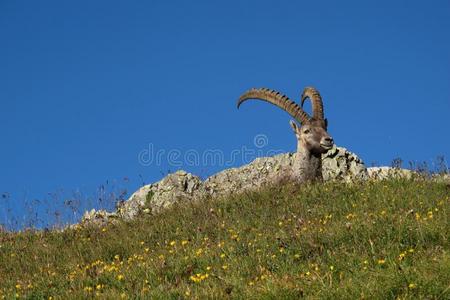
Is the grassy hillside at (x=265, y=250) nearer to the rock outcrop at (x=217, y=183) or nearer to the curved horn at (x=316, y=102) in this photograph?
the rock outcrop at (x=217, y=183)

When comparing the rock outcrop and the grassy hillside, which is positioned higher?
the rock outcrop

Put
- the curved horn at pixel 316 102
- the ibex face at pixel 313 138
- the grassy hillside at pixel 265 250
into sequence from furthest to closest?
the curved horn at pixel 316 102
the ibex face at pixel 313 138
the grassy hillside at pixel 265 250

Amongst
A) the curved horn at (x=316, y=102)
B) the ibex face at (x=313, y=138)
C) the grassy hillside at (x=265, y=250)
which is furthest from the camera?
the curved horn at (x=316, y=102)

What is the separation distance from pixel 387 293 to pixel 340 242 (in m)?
2.74

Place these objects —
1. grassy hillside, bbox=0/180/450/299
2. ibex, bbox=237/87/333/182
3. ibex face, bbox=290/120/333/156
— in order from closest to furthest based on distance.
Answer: grassy hillside, bbox=0/180/450/299
ibex face, bbox=290/120/333/156
ibex, bbox=237/87/333/182

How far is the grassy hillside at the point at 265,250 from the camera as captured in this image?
8.21 m

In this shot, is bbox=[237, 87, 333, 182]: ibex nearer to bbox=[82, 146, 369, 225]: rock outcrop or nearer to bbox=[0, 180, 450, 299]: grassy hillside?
bbox=[82, 146, 369, 225]: rock outcrop

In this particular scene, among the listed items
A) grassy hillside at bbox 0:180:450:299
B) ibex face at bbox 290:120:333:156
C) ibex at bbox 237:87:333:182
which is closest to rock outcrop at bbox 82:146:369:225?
ibex at bbox 237:87:333:182

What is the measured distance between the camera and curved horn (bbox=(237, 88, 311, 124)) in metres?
19.4

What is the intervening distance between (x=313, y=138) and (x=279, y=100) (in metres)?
1.91

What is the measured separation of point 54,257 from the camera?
14.5m

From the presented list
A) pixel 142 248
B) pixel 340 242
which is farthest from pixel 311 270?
pixel 142 248

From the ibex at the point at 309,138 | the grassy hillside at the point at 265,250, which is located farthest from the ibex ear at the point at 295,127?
the grassy hillside at the point at 265,250

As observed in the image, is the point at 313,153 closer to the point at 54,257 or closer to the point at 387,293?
the point at 54,257
